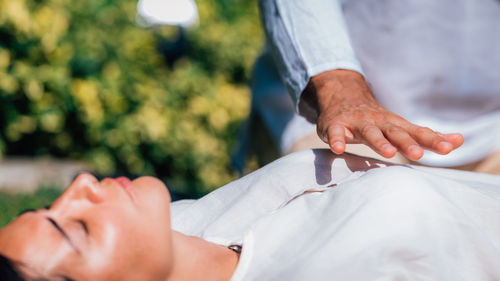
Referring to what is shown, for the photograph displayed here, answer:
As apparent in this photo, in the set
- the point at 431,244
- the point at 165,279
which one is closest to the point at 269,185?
the point at 165,279

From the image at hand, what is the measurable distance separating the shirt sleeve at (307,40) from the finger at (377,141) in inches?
15.6

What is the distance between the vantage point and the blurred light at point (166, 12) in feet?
15.7

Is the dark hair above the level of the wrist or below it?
below

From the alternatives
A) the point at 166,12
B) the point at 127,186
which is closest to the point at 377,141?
the point at 127,186

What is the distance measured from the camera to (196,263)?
150 cm

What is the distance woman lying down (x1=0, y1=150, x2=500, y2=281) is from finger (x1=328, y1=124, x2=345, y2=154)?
0.11 m

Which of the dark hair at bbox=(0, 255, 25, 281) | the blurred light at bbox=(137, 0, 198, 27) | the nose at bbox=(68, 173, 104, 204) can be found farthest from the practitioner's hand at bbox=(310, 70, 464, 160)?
the blurred light at bbox=(137, 0, 198, 27)

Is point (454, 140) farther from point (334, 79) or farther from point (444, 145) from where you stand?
point (334, 79)

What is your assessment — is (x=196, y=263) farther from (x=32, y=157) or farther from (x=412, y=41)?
(x=32, y=157)

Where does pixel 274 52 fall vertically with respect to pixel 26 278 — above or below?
above

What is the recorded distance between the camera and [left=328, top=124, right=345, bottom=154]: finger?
4.85 ft

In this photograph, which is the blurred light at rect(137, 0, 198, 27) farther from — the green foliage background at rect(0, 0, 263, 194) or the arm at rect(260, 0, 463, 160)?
the arm at rect(260, 0, 463, 160)

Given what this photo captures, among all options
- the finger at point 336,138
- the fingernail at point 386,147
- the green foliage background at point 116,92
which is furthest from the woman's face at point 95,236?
the green foliage background at point 116,92

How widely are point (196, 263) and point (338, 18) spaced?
1061 millimetres
